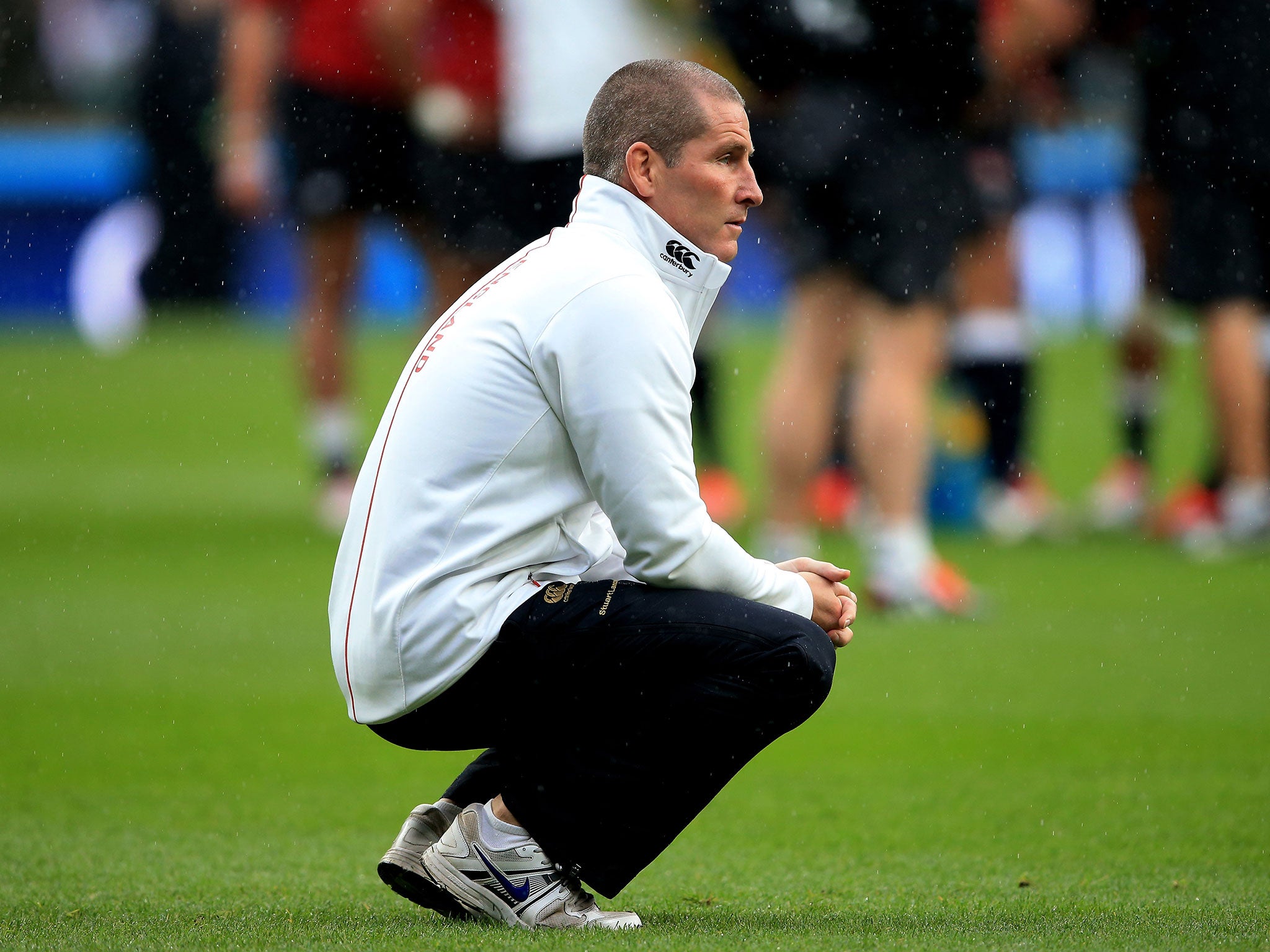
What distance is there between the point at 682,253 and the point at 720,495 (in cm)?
437

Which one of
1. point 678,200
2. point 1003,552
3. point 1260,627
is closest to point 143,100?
point 1003,552

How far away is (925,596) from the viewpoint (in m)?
5.39

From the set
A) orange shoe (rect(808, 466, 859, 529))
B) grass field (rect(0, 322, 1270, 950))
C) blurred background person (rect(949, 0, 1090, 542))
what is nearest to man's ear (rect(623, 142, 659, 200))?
grass field (rect(0, 322, 1270, 950))

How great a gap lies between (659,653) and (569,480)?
0.28 m

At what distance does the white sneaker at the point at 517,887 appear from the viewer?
267 centimetres

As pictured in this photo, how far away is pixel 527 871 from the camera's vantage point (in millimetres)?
2674

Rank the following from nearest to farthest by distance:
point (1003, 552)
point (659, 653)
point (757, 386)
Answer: point (659, 653)
point (1003, 552)
point (757, 386)

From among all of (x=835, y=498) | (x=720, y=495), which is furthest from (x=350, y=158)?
(x=835, y=498)

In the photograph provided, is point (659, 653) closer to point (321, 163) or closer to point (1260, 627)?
point (1260, 627)

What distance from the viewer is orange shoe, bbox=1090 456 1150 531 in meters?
7.42

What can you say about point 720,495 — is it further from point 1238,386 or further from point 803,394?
point 1238,386

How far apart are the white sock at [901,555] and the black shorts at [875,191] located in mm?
668

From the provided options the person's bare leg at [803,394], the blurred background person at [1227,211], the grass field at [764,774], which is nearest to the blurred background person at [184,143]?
the grass field at [764,774]

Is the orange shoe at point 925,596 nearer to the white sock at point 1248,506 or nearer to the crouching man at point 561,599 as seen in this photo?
the white sock at point 1248,506
